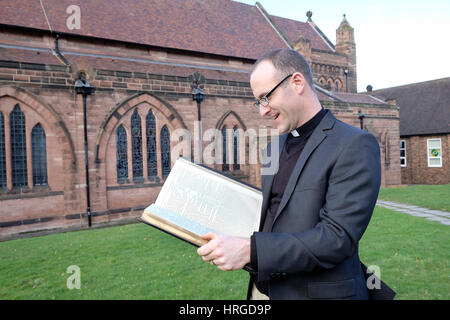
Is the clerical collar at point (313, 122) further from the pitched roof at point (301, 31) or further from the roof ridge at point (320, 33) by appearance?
the roof ridge at point (320, 33)

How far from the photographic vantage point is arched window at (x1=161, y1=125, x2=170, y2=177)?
48.6 ft

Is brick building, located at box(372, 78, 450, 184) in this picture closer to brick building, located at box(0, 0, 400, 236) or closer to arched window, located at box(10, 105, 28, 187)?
brick building, located at box(0, 0, 400, 236)

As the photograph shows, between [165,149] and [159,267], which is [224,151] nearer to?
[165,149]

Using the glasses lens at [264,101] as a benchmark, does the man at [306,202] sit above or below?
below

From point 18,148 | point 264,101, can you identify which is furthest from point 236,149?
point 264,101

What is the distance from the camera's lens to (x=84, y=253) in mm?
7488

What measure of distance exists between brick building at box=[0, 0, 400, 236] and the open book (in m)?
12.2

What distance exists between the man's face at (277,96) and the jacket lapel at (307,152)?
140 mm

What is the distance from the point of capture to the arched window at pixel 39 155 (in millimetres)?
12109

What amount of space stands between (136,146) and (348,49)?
22937 millimetres

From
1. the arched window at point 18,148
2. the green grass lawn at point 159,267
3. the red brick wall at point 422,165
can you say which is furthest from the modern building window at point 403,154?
the arched window at point 18,148

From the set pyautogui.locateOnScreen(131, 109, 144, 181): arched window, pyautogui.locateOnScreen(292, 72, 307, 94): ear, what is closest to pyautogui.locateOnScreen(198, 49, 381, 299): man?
pyautogui.locateOnScreen(292, 72, 307, 94): ear

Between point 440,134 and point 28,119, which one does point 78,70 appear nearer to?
point 28,119

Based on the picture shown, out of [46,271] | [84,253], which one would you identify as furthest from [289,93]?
[84,253]
